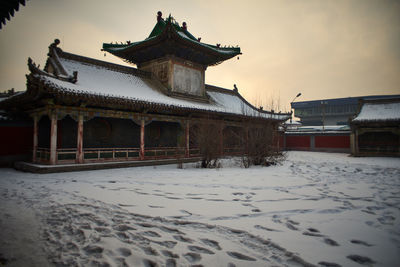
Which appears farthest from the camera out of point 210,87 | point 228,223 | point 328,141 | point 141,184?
point 328,141

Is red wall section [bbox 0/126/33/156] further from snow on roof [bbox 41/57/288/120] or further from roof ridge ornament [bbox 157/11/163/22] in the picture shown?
roof ridge ornament [bbox 157/11/163/22]

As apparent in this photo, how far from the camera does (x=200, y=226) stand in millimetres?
3246

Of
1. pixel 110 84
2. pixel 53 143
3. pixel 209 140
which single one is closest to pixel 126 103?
pixel 110 84

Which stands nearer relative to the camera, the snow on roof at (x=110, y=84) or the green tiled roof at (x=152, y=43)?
the snow on roof at (x=110, y=84)

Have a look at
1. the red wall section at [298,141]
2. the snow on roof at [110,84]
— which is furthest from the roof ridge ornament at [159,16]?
the red wall section at [298,141]

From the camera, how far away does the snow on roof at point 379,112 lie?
16703 mm

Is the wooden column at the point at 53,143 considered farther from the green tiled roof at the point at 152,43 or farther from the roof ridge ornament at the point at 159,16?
the roof ridge ornament at the point at 159,16

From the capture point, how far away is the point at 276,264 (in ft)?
7.41

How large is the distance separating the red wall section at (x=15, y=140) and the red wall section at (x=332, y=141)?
23.5m

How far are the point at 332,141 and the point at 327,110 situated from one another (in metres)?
24.2

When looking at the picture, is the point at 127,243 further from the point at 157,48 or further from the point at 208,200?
the point at 157,48

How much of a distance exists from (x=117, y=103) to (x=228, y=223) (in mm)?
7729

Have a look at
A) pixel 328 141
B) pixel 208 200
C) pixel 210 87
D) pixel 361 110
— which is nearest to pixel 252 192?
pixel 208 200

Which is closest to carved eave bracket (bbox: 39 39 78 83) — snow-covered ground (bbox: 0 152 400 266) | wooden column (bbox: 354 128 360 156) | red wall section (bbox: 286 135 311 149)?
snow-covered ground (bbox: 0 152 400 266)
